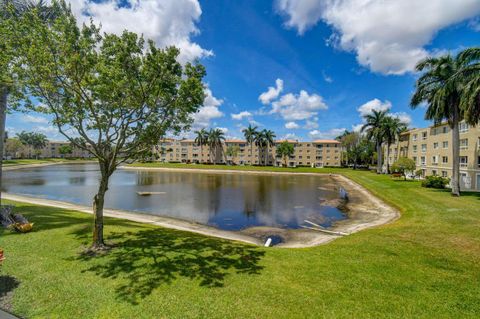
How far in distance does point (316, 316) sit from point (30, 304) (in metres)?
7.12

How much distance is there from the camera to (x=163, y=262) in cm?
809

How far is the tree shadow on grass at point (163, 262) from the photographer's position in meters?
6.70

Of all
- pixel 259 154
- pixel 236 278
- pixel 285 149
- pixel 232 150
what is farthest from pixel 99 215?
pixel 259 154

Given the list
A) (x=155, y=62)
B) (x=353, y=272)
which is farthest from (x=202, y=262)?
(x=155, y=62)

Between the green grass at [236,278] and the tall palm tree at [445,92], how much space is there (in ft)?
61.7

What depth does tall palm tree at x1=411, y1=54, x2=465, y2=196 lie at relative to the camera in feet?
78.3

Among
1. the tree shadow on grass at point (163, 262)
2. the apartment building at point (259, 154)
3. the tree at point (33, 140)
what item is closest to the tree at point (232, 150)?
the apartment building at point (259, 154)

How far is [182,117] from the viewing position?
32.2ft

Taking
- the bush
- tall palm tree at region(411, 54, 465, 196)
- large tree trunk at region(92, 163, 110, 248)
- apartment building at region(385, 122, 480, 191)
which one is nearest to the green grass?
large tree trunk at region(92, 163, 110, 248)

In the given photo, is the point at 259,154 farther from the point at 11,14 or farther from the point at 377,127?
the point at 11,14

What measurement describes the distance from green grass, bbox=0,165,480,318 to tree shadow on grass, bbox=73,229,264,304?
1.3 inches

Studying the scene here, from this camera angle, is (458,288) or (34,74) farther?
(34,74)

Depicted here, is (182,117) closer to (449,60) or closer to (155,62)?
(155,62)

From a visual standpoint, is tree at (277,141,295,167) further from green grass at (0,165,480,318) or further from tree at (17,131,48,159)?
tree at (17,131,48,159)
